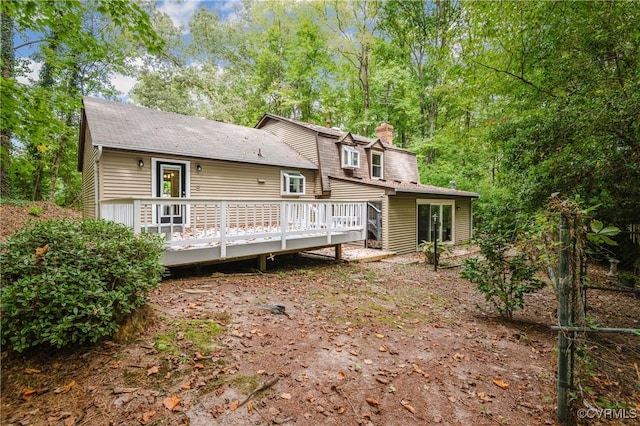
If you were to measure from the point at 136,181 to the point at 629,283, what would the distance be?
1328 cm

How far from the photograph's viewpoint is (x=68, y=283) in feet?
8.65

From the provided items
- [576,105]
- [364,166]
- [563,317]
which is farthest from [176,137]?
[563,317]

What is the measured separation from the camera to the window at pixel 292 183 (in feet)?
41.2

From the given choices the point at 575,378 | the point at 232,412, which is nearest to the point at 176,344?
the point at 232,412

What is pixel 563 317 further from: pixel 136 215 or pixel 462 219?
pixel 462 219

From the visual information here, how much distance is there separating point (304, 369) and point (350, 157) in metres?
12.1

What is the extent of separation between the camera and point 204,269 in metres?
6.99

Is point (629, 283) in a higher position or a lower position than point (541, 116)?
lower

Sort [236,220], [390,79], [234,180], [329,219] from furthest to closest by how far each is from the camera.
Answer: [390,79] → [234,180] → [329,219] → [236,220]

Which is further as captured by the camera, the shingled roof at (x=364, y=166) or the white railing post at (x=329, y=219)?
the shingled roof at (x=364, y=166)

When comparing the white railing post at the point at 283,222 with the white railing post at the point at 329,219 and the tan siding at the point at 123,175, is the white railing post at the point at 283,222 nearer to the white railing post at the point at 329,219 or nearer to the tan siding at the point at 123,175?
the white railing post at the point at 329,219

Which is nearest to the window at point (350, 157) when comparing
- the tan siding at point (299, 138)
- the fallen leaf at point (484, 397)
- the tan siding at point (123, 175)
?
the tan siding at point (299, 138)

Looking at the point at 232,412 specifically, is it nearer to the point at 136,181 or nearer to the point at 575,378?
the point at 575,378

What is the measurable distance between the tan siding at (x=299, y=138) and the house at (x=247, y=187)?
0.18 feet
